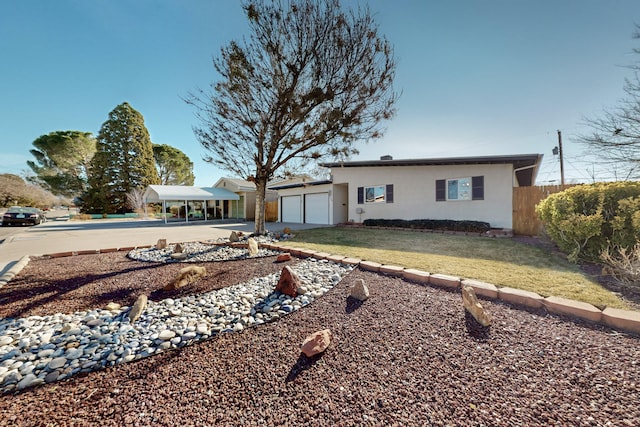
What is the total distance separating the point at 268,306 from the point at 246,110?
242 inches

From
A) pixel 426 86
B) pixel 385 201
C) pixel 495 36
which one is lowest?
pixel 385 201

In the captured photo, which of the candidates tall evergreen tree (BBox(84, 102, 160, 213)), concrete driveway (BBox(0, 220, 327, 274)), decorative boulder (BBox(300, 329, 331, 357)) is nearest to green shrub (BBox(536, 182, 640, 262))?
decorative boulder (BBox(300, 329, 331, 357))

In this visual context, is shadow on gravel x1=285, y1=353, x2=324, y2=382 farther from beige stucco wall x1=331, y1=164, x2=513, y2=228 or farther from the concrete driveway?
beige stucco wall x1=331, y1=164, x2=513, y2=228

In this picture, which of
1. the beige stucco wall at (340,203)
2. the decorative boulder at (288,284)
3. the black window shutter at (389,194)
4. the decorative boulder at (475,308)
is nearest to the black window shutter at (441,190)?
the black window shutter at (389,194)

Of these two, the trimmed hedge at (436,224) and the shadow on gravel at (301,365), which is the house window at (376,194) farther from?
the shadow on gravel at (301,365)

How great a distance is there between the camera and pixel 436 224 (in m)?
10.3

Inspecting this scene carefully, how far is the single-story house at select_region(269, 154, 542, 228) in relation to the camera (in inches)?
383

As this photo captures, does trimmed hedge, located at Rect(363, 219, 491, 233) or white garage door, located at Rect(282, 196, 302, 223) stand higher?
white garage door, located at Rect(282, 196, 302, 223)

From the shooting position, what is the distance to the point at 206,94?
7062mm

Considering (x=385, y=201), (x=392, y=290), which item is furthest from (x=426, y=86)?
(x=392, y=290)

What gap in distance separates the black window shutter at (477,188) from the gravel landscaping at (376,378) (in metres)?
8.63

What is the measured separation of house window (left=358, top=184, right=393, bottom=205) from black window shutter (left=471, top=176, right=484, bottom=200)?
3433 millimetres

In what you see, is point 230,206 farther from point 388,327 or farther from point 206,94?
point 388,327

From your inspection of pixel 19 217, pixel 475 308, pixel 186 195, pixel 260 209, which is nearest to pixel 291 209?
pixel 186 195
